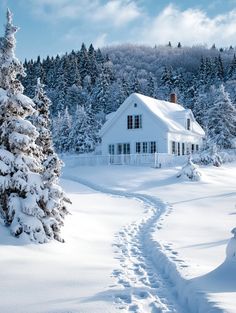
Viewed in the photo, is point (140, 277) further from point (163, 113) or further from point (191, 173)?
point (163, 113)

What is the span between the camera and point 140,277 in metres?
9.38

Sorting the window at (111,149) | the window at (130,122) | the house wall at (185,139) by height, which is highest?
the window at (130,122)

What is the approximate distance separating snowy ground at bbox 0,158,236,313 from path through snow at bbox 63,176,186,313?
19mm

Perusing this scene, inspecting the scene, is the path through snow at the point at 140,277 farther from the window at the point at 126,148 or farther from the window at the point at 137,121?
Result: the window at the point at 126,148

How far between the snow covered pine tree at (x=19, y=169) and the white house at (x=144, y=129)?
98.5 feet

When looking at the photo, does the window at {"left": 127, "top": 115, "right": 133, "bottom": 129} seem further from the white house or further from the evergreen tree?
the evergreen tree

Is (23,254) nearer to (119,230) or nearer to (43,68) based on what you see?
(119,230)

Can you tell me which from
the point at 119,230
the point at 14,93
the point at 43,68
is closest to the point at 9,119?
the point at 14,93

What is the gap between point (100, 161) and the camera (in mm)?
41094

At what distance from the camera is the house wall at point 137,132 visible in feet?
140

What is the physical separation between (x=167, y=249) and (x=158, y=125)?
30957 mm

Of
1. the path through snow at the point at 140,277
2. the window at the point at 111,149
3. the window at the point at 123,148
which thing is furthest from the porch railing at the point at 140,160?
the path through snow at the point at 140,277

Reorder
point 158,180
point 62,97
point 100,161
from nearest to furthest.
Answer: point 158,180, point 100,161, point 62,97

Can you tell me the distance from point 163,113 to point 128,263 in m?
36.4
